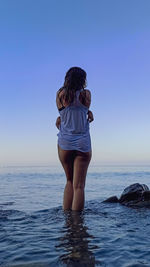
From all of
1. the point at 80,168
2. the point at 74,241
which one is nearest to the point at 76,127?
the point at 80,168

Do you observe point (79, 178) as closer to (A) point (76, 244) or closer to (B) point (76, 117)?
(B) point (76, 117)

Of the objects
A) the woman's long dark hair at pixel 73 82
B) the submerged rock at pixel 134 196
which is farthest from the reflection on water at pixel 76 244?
the submerged rock at pixel 134 196

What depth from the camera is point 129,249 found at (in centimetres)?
283

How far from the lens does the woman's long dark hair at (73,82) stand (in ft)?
15.3

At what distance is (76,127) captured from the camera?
4.72 meters

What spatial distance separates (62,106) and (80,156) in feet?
3.07

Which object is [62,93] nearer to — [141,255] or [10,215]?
[10,215]

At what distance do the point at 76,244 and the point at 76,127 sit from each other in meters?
2.20

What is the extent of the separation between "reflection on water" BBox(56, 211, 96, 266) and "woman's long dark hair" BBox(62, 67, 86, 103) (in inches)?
79.8

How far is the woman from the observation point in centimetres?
468

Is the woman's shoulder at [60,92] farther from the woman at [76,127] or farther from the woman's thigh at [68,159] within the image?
the woman's thigh at [68,159]

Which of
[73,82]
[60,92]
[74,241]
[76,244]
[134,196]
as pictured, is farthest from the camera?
[134,196]

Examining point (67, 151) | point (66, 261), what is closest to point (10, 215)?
point (67, 151)

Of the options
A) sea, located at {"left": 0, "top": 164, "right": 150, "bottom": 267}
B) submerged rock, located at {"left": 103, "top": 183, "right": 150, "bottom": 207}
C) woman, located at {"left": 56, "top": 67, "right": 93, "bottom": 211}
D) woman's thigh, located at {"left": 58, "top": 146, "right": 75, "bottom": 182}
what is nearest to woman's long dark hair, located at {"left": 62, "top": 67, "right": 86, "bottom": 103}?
woman, located at {"left": 56, "top": 67, "right": 93, "bottom": 211}
